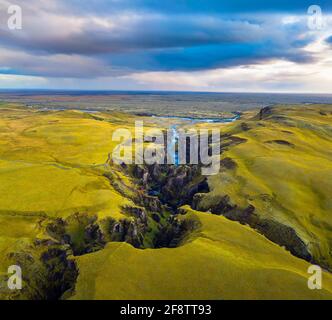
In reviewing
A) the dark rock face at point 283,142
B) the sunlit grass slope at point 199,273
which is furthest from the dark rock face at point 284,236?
the dark rock face at point 283,142

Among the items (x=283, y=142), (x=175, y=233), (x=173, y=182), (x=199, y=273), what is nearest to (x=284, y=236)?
(x=175, y=233)

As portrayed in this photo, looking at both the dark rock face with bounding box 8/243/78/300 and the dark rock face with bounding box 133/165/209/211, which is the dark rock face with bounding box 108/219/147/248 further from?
the dark rock face with bounding box 133/165/209/211

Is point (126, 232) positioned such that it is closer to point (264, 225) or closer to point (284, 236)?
point (264, 225)

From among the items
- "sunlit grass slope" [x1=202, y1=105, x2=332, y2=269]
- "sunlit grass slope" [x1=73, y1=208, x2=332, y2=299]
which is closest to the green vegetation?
"sunlit grass slope" [x1=73, y1=208, x2=332, y2=299]

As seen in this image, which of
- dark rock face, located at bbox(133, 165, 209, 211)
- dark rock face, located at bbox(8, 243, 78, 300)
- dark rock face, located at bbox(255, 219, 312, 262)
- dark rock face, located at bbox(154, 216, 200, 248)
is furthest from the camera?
dark rock face, located at bbox(133, 165, 209, 211)

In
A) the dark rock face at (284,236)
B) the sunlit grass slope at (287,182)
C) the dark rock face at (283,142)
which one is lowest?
the dark rock face at (284,236)

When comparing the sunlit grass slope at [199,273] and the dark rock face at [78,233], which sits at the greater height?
the sunlit grass slope at [199,273]

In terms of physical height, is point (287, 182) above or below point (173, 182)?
above

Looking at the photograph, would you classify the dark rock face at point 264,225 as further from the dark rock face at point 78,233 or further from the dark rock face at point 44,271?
the dark rock face at point 44,271
